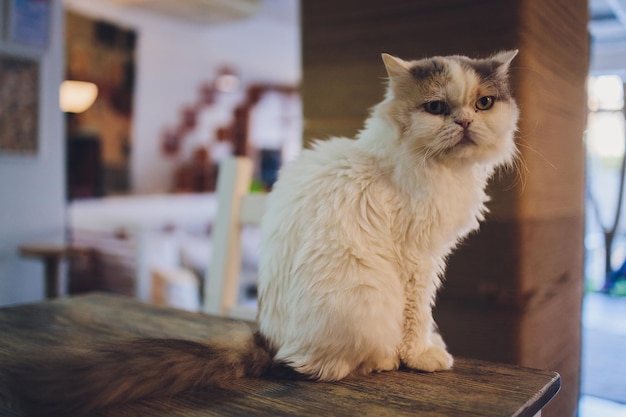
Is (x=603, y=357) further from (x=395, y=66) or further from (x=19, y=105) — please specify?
(x=19, y=105)

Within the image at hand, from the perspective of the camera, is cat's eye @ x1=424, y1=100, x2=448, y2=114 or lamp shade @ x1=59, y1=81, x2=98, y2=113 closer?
cat's eye @ x1=424, y1=100, x2=448, y2=114

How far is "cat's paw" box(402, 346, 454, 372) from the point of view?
0.65m

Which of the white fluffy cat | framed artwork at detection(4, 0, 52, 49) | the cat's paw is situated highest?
framed artwork at detection(4, 0, 52, 49)

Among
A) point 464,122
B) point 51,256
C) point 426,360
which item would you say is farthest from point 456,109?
point 51,256

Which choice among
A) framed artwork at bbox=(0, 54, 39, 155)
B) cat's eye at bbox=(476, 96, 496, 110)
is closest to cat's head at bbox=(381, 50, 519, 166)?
cat's eye at bbox=(476, 96, 496, 110)

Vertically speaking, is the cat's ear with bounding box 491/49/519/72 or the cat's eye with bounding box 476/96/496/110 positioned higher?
the cat's ear with bounding box 491/49/519/72

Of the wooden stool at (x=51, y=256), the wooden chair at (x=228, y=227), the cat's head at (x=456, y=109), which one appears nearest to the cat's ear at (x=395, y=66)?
the cat's head at (x=456, y=109)

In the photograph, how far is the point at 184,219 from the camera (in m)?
5.14

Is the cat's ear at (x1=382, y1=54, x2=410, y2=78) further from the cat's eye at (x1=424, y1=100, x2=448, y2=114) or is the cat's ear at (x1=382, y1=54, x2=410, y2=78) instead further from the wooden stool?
the wooden stool

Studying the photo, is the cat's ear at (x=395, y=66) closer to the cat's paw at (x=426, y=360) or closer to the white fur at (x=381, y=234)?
the white fur at (x=381, y=234)

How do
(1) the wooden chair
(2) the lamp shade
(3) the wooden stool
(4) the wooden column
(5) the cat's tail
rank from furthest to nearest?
(2) the lamp shade → (3) the wooden stool → (1) the wooden chair → (4) the wooden column → (5) the cat's tail

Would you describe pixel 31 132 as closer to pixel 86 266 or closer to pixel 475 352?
pixel 86 266

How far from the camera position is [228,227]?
1.19 m

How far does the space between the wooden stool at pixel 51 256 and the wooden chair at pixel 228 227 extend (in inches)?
77.7
